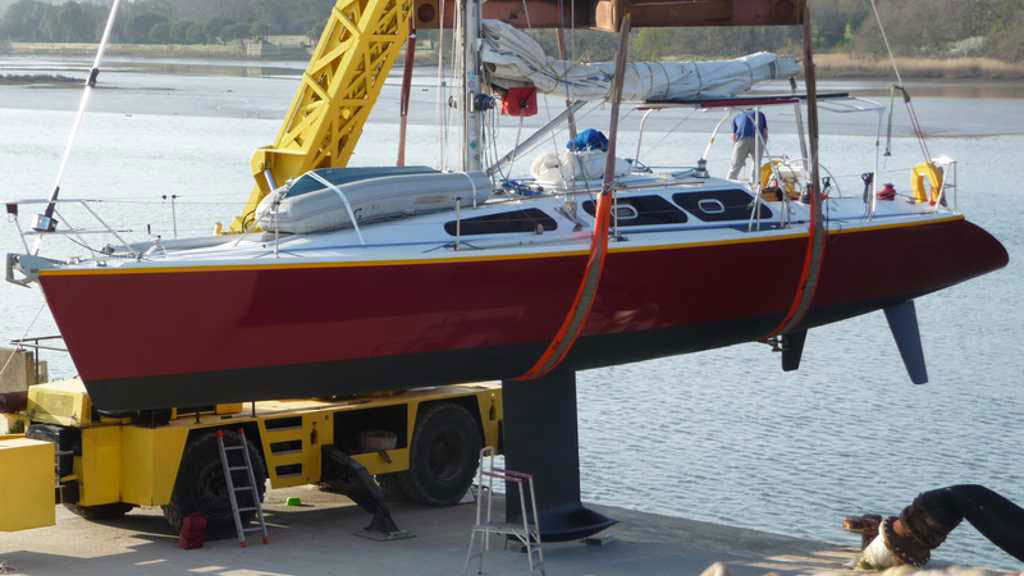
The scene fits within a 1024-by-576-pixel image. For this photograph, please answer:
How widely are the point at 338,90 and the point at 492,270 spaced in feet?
13.6

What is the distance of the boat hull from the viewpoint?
12.0m

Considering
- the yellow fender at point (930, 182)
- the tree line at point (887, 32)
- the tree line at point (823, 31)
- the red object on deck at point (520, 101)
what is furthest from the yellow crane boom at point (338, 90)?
the tree line at point (887, 32)

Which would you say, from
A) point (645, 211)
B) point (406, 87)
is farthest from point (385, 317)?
point (406, 87)

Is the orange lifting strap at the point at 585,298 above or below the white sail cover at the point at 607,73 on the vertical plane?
below

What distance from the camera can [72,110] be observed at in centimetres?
6322

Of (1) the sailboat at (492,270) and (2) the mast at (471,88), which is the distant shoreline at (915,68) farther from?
(2) the mast at (471,88)

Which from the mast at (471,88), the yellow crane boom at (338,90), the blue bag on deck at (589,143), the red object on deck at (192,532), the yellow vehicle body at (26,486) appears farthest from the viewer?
the yellow crane boom at (338,90)

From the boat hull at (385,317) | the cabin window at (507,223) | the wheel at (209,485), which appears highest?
the cabin window at (507,223)

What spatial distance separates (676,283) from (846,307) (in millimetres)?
2323

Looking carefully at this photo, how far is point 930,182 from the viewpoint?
16.9 metres

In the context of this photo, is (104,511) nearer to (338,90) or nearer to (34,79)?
(338,90)

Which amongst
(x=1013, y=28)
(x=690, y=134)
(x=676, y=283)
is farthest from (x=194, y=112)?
(x=676, y=283)

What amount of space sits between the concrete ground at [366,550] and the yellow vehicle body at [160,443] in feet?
1.35

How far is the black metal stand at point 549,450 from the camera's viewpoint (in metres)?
13.7
